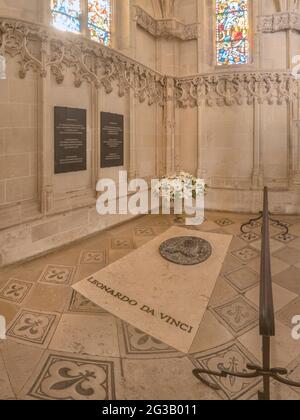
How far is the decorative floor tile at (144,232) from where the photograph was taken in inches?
230

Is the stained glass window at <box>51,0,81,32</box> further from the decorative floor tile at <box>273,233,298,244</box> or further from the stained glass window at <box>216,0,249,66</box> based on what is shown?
the decorative floor tile at <box>273,233,298,244</box>

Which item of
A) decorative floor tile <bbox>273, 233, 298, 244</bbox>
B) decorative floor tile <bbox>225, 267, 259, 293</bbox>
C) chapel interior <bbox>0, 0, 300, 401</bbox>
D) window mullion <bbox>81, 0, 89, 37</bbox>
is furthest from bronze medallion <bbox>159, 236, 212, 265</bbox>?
window mullion <bbox>81, 0, 89, 37</bbox>

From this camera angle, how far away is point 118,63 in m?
6.39

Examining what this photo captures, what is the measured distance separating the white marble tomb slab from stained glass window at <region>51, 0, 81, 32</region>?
444 centimetres

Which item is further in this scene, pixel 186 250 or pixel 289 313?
pixel 186 250

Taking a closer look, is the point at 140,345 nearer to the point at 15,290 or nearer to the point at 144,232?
the point at 15,290

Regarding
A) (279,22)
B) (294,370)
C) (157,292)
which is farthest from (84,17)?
(294,370)

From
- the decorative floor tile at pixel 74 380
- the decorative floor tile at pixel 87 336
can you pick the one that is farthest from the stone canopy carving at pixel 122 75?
the decorative floor tile at pixel 74 380

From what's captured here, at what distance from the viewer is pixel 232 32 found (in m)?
8.25

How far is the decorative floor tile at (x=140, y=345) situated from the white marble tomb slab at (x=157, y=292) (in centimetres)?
7

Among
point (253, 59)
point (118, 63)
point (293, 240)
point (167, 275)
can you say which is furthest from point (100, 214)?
point (253, 59)

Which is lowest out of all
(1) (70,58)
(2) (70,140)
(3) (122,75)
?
(2) (70,140)

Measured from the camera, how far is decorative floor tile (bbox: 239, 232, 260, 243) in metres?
5.47

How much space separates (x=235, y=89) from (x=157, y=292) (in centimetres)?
627
